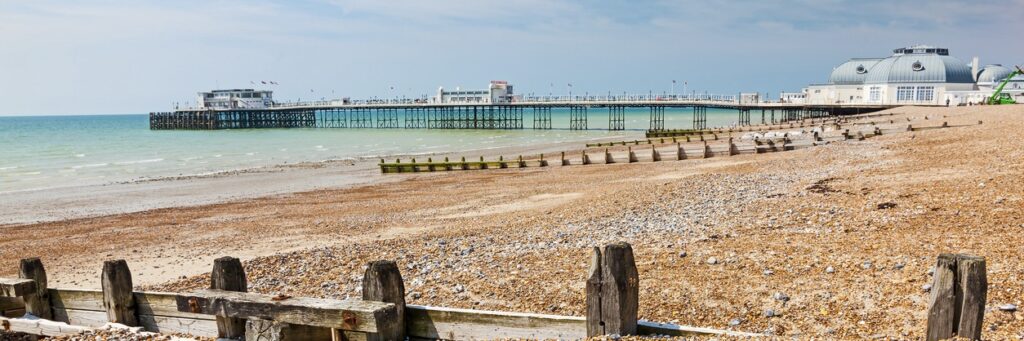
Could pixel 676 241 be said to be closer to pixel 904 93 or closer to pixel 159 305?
pixel 159 305

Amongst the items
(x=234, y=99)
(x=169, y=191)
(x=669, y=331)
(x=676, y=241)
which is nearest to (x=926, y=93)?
(x=169, y=191)

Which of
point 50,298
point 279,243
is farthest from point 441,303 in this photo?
point 279,243

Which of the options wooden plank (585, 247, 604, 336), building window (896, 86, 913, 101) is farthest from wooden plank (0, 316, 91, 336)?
building window (896, 86, 913, 101)

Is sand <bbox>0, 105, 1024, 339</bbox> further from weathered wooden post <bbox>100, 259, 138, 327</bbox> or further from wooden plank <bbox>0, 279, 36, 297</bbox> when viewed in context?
wooden plank <bbox>0, 279, 36, 297</bbox>

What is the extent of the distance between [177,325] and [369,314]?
6.69ft

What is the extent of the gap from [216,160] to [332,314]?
147 feet

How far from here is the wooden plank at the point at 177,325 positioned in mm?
5680

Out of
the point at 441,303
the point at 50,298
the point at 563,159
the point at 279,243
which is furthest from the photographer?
the point at 563,159

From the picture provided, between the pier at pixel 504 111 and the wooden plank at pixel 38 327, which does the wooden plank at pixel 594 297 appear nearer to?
the wooden plank at pixel 38 327

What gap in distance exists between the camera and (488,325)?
5055mm

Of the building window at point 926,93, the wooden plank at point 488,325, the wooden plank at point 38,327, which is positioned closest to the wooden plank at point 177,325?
the wooden plank at point 38,327

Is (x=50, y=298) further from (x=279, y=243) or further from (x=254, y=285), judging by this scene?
(x=279, y=243)

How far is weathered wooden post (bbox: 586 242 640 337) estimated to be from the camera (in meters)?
4.68

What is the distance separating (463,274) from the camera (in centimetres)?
866
